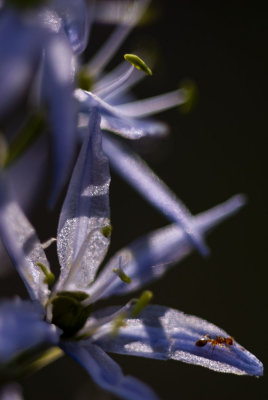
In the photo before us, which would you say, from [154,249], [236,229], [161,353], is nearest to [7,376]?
[161,353]

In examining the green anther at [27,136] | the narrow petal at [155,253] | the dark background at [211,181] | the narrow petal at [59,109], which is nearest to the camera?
the narrow petal at [59,109]

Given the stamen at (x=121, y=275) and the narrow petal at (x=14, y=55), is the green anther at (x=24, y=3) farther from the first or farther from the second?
the stamen at (x=121, y=275)

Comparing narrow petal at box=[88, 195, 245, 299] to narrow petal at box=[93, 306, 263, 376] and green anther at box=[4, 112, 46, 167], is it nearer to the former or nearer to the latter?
narrow petal at box=[93, 306, 263, 376]

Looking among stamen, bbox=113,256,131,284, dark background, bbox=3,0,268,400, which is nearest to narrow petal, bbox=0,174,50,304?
stamen, bbox=113,256,131,284

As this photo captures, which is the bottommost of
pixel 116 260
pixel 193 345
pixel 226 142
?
pixel 226 142

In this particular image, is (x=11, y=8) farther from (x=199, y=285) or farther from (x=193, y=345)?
(x=199, y=285)

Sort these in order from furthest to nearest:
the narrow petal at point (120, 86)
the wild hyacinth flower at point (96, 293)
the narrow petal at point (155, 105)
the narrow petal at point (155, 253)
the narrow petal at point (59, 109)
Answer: the narrow petal at point (155, 105)
the narrow petal at point (120, 86)
the narrow petal at point (155, 253)
the wild hyacinth flower at point (96, 293)
the narrow petal at point (59, 109)

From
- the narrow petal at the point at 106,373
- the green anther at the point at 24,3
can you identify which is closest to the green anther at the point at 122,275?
the narrow petal at the point at 106,373

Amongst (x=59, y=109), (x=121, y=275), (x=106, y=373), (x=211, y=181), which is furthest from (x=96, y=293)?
(x=211, y=181)
